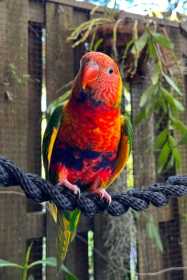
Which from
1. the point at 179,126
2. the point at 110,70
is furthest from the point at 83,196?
the point at 179,126

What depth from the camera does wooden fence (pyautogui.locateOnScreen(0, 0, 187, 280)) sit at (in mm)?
999

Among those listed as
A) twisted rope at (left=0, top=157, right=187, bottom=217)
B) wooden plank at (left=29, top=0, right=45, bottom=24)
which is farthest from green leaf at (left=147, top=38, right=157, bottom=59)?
twisted rope at (left=0, top=157, right=187, bottom=217)

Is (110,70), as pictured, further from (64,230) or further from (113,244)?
(113,244)

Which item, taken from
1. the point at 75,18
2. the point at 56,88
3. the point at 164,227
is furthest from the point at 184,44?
the point at 164,227

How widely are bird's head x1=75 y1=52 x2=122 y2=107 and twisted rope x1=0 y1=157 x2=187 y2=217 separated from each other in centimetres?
24

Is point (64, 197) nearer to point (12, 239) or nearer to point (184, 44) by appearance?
point (12, 239)

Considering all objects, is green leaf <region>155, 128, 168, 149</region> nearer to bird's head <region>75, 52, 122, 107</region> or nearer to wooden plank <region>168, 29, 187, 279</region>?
wooden plank <region>168, 29, 187, 279</region>

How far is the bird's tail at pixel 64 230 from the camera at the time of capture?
30.7 inches

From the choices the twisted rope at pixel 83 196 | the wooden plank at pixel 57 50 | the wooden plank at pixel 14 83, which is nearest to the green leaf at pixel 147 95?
the wooden plank at pixel 57 50

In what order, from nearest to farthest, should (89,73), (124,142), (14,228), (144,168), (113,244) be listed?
1. (89,73)
2. (124,142)
3. (14,228)
4. (113,244)
5. (144,168)

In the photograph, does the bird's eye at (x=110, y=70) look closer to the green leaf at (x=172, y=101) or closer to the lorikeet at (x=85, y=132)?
the lorikeet at (x=85, y=132)

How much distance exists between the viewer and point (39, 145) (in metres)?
1.06

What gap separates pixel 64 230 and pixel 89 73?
34 cm

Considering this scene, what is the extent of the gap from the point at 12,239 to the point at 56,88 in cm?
44
